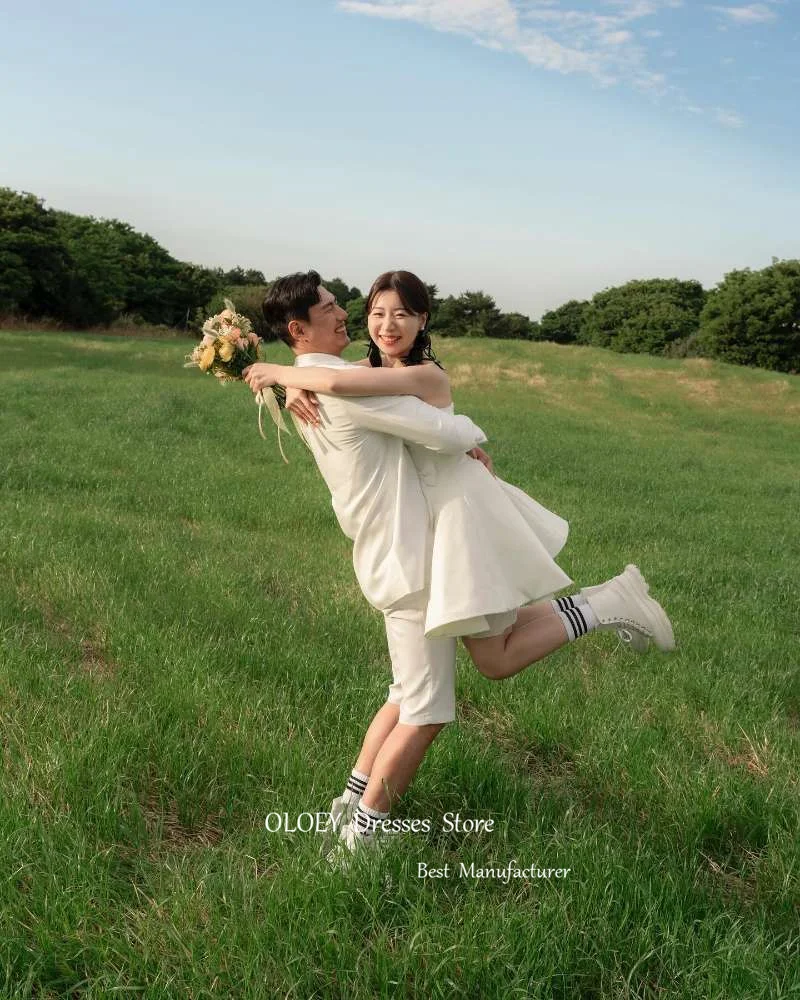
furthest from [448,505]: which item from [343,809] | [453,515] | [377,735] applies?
[343,809]

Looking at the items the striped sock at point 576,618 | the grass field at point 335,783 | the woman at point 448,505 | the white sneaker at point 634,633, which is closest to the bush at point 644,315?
the grass field at point 335,783

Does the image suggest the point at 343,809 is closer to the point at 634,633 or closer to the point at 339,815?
the point at 339,815

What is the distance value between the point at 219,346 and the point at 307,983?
2.29 meters

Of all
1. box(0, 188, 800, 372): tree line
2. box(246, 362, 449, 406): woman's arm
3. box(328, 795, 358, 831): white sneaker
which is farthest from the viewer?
box(0, 188, 800, 372): tree line

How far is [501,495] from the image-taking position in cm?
342

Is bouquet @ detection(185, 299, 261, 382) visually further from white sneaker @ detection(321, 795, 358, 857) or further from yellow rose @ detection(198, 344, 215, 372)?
white sneaker @ detection(321, 795, 358, 857)

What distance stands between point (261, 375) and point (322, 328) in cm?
31

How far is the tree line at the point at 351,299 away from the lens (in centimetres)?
4903

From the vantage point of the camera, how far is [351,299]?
194 feet

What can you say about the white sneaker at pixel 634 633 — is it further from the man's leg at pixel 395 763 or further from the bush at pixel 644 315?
the bush at pixel 644 315

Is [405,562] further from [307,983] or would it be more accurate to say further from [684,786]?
[684,786]

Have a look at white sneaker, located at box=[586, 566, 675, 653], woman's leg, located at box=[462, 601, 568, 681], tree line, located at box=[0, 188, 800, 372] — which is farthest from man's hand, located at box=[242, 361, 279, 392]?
tree line, located at box=[0, 188, 800, 372]

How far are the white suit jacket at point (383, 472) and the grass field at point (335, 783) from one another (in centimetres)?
100

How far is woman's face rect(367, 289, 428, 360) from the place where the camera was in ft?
10.8
